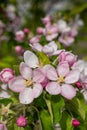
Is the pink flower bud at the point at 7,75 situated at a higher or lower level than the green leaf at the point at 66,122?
higher

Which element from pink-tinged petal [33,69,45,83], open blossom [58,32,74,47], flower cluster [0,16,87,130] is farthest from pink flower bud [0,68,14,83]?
open blossom [58,32,74,47]

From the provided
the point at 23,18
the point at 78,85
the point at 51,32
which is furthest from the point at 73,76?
the point at 23,18

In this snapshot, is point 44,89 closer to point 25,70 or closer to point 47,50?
point 25,70

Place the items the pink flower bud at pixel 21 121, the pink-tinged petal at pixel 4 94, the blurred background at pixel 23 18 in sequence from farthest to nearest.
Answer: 1. the blurred background at pixel 23 18
2. the pink-tinged petal at pixel 4 94
3. the pink flower bud at pixel 21 121

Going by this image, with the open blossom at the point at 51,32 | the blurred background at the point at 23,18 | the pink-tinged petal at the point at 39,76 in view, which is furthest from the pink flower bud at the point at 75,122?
the open blossom at the point at 51,32

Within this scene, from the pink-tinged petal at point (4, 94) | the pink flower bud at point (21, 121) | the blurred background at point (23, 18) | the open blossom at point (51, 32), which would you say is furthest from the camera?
the blurred background at point (23, 18)

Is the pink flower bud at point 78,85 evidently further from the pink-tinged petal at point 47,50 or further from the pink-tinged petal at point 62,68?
the pink-tinged petal at point 47,50
